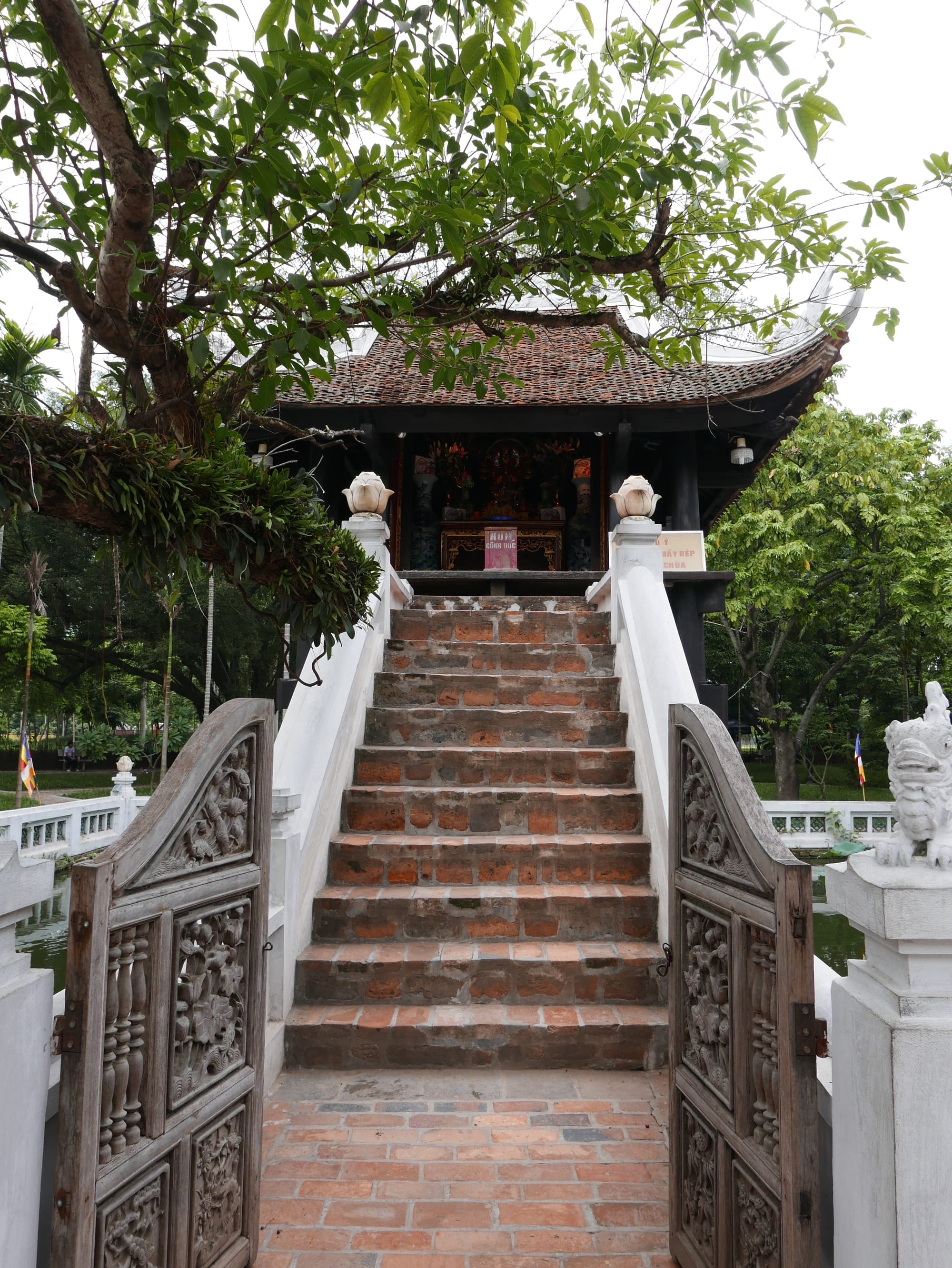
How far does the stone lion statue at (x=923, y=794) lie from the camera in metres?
1.51

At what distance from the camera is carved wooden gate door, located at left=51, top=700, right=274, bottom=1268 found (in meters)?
1.53

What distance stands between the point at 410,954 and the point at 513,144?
3054 millimetres

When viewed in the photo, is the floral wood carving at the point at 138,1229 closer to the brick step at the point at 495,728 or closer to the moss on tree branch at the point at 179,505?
the moss on tree branch at the point at 179,505

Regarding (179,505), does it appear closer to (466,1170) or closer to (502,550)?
(466,1170)

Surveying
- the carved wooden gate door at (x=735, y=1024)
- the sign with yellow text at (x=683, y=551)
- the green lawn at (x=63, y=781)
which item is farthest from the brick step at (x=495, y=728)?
the green lawn at (x=63, y=781)

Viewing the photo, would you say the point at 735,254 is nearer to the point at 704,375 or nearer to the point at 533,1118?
the point at 533,1118

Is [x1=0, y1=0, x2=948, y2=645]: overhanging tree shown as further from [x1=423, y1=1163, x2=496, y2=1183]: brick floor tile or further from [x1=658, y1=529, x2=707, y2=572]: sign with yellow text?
[x1=658, y1=529, x2=707, y2=572]: sign with yellow text

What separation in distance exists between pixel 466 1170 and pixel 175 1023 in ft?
3.98

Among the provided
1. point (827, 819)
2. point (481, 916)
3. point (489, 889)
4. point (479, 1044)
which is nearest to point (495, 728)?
point (489, 889)

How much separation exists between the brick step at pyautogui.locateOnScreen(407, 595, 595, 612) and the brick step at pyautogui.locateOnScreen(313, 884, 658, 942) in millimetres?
2892

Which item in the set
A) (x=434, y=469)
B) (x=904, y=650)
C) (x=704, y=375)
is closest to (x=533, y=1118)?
(x=704, y=375)

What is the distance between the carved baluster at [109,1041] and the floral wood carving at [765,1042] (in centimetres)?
131

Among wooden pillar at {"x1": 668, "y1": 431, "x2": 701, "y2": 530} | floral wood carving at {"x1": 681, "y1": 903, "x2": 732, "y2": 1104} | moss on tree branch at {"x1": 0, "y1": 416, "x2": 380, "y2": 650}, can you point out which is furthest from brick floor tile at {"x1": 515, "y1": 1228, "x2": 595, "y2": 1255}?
wooden pillar at {"x1": 668, "y1": 431, "x2": 701, "y2": 530}

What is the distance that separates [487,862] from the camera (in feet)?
12.6
